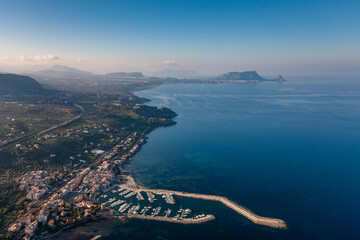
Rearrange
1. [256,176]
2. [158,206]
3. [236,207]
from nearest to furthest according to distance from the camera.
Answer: [236,207]
[158,206]
[256,176]

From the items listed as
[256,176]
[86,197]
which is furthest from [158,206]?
[256,176]

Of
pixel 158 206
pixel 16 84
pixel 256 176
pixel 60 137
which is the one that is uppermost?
pixel 16 84

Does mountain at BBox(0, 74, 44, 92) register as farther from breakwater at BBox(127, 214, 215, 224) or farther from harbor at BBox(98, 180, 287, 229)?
breakwater at BBox(127, 214, 215, 224)

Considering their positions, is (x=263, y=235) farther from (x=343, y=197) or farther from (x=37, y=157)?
(x=37, y=157)

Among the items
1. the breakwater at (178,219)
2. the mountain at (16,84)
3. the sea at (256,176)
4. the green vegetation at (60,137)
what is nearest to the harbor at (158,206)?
the breakwater at (178,219)

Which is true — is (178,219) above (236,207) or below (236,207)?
below

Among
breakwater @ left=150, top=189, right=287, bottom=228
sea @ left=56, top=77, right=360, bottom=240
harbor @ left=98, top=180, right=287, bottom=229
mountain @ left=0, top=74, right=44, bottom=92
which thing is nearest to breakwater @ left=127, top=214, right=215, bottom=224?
harbor @ left=98, top=180, right=287, bottom=229

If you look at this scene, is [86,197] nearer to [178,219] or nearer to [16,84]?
[178,219]
